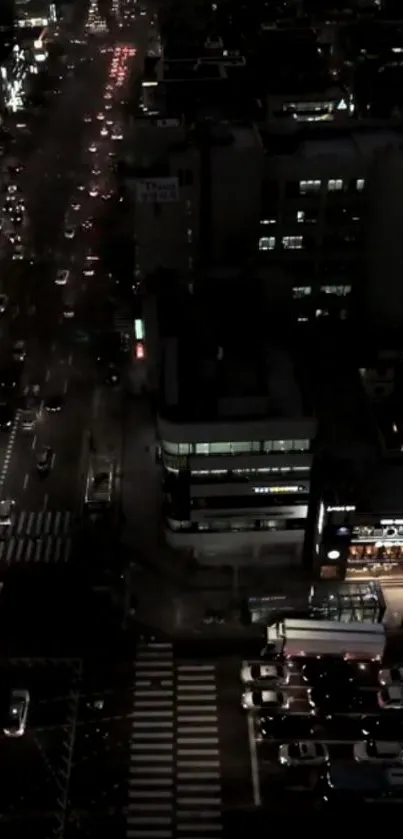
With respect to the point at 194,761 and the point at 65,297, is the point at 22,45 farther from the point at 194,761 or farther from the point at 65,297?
the point at 194,761

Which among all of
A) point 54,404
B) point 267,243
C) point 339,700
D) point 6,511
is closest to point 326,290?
point 267,243

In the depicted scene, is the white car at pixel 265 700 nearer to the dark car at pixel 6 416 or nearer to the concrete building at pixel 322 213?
the dark car at pixel 6 416

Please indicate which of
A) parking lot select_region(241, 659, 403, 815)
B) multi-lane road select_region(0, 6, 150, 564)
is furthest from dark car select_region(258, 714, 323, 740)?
multi-lane road select_region(0, 6, 150, 564)

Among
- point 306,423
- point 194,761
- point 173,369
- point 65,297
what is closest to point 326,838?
point 194,761

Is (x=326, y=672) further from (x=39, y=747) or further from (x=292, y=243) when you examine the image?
(x=292, y=243)

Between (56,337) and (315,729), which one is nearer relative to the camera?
(315,729)

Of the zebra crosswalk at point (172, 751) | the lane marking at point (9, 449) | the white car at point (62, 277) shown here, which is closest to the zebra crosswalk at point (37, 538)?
the lane marking at point (9, 449)
